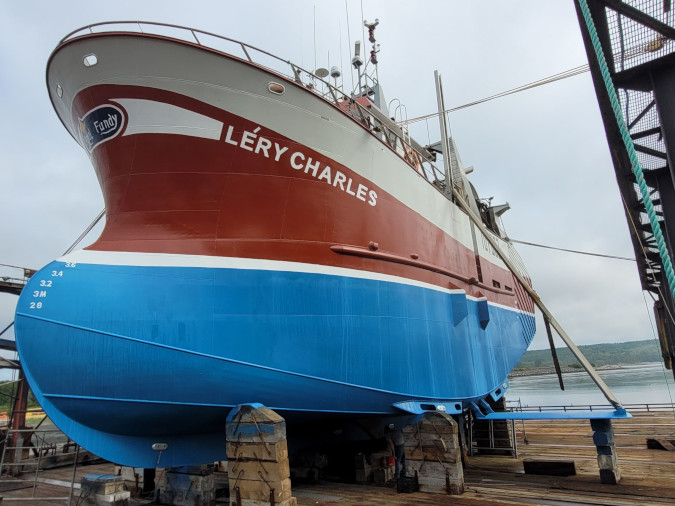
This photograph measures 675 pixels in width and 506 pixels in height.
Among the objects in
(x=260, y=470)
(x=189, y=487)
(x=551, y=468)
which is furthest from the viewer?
(x=551, y=468)

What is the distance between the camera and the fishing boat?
587 cm

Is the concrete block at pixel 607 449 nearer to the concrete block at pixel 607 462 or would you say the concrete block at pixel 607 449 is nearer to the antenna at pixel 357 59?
the concrete block at pixel 607 462

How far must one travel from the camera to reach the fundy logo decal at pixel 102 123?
668 cm

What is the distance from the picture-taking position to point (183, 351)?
589 cm

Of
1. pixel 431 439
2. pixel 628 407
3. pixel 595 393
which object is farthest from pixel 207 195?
pixel 595 393

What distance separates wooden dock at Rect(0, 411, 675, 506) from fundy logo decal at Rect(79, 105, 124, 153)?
5.66m

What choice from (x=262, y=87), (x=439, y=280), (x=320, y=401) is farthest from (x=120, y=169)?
(x=439, y=280)

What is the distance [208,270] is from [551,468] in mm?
8149

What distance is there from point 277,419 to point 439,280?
16.6 feet

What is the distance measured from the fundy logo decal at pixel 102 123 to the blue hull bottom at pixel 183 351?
2.12m

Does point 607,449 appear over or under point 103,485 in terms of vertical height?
over

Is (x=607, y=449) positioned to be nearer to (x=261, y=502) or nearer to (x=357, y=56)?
(x=261, y=502)

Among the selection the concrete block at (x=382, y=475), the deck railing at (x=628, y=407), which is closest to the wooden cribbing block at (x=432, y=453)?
the concrete block at (x=382, y=475)

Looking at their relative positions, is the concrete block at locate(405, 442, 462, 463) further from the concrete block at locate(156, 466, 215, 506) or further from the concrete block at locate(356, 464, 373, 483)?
the concrete block at locate(156, 466, 215, 506)
